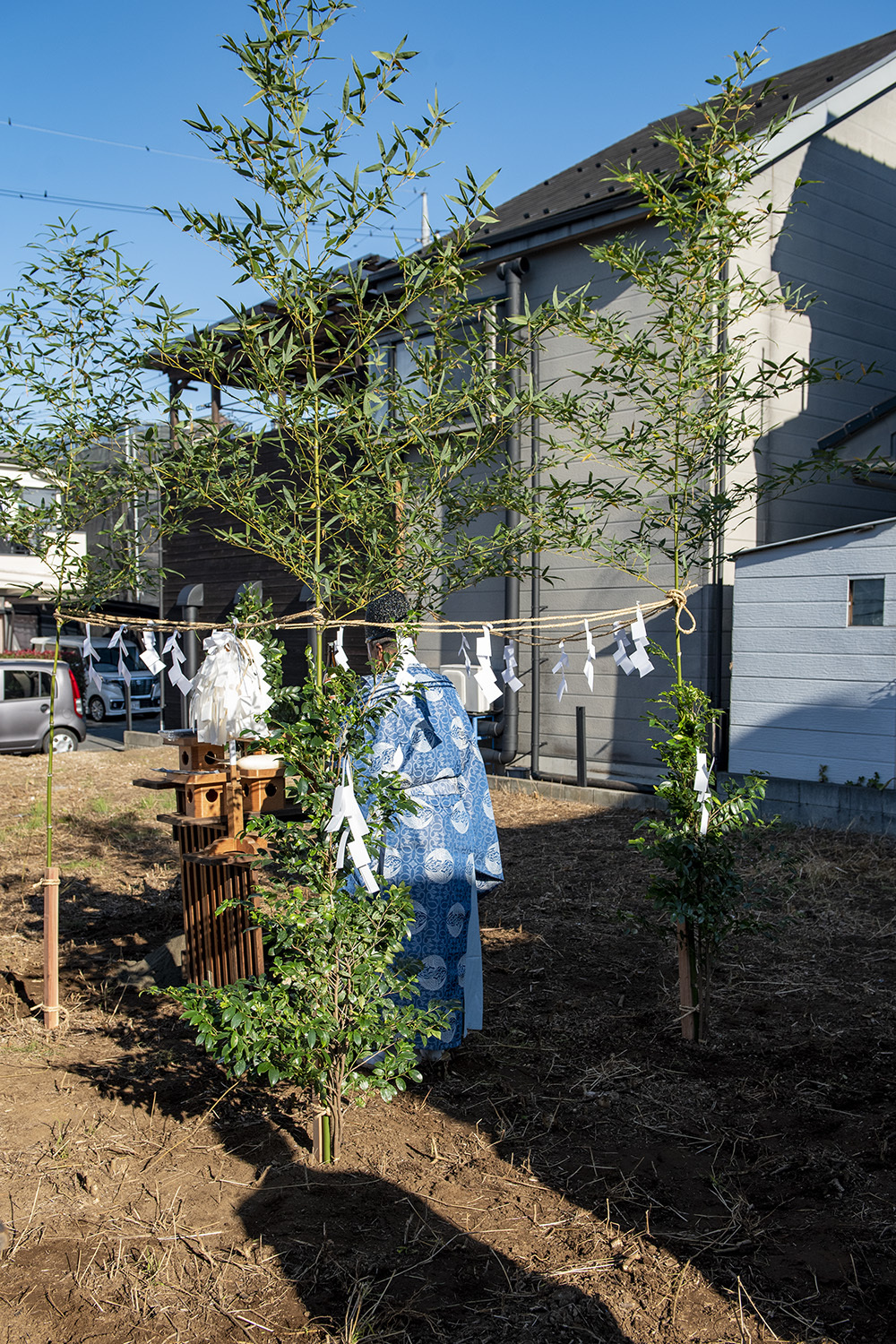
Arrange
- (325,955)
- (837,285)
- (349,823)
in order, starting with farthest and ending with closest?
(837,285), (325,955), (349,823)

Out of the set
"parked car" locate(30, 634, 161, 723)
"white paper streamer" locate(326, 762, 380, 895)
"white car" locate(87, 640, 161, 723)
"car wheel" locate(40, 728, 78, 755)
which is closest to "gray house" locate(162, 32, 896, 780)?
"car wheel" locate(40, 728, 78, 755)

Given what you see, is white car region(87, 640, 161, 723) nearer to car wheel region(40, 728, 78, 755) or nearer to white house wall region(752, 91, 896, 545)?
car wheel region(40, 728, 78, 755)

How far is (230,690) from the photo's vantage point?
14.1 ft

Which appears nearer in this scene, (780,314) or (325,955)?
(325,955)

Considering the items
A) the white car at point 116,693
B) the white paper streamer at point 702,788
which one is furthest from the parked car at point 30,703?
the white paper streamer at point 702,788

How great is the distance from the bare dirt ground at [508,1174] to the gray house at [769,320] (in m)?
5.20

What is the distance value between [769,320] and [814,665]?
3.89m

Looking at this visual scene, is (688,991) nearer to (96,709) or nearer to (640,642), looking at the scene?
(640,642)

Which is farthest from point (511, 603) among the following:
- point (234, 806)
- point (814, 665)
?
point (234, 806)

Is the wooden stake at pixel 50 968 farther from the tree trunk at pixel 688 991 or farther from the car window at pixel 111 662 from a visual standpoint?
the car window at pixel 111 662

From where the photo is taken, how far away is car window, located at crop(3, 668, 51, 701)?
45.5ft

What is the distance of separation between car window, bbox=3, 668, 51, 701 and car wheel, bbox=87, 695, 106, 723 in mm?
7119

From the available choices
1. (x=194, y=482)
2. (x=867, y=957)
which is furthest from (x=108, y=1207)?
(x=867, y=957)

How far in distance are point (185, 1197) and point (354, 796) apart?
1.37m
